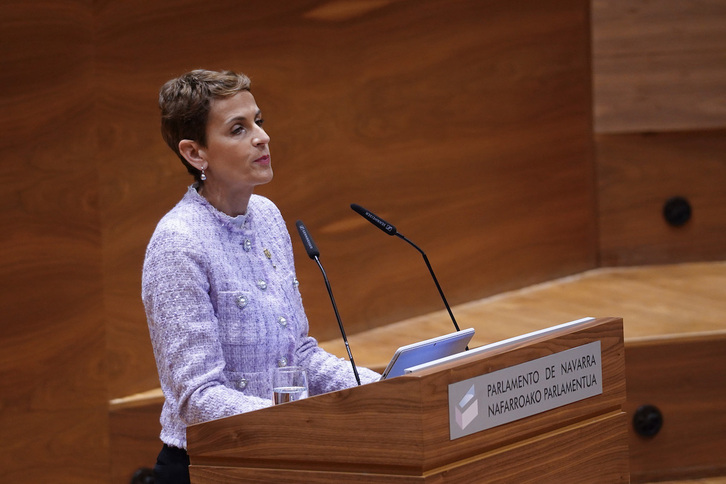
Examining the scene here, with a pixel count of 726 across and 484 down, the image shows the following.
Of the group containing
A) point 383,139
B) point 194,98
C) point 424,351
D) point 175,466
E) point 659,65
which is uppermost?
point 659,65

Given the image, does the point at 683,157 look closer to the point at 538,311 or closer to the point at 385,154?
the point at 538,311

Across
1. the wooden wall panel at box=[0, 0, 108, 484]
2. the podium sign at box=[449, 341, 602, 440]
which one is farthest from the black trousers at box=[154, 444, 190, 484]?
the wooden wall panel at box=[0, 0, 108, 484]

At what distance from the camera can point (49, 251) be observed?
68.2 inches

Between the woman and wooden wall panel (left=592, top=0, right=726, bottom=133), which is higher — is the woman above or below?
below

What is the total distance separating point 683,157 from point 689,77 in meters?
0.18

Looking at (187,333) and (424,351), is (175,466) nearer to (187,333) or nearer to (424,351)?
(187,333)

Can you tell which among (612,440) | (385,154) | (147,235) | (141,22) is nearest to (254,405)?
(612,440)

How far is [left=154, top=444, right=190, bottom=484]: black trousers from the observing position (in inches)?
45.6

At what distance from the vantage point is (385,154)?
2131mm

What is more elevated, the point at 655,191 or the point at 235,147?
the point at 655,191

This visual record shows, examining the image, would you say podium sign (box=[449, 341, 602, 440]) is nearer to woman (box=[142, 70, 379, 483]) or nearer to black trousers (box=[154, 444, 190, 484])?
woman (box=[142, 70, 379, 483])

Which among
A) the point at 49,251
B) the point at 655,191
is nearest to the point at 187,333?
the point at 49,251

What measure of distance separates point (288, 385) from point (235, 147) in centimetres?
28

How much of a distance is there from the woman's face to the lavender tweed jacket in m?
0.04
